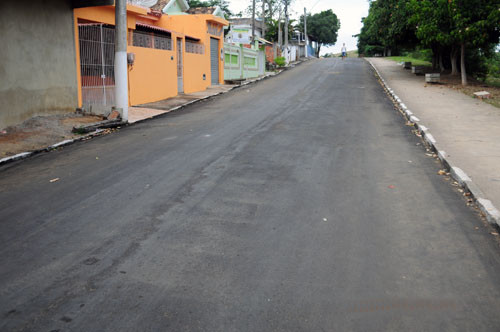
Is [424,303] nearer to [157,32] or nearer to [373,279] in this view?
[373,279]

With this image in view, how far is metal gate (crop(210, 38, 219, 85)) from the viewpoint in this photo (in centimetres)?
2664

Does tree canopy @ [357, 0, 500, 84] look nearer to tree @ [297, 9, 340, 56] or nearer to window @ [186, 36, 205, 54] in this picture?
window @ [186, 36, 205, 54]

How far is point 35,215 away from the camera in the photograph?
5.71 meters

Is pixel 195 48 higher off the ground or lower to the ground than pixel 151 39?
higher

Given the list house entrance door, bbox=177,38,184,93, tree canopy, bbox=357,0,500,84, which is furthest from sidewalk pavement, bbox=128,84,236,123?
tree canopy, bbox=357,0,500,84

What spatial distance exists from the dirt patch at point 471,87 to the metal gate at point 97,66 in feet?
45.4

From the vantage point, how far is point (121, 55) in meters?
13.7

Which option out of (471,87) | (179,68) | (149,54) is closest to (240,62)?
(179,68)

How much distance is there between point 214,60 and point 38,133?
16.9 metres

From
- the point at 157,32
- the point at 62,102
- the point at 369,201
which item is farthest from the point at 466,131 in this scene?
the point at 157,32

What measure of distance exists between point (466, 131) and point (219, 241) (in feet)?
29.7

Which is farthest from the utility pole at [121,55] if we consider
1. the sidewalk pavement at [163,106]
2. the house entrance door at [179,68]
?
the house entrance door at [179,68]

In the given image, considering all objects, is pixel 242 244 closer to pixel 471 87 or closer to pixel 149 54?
pixel 149 54

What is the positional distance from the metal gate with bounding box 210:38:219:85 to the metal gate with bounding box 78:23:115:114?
1112 centimetres
